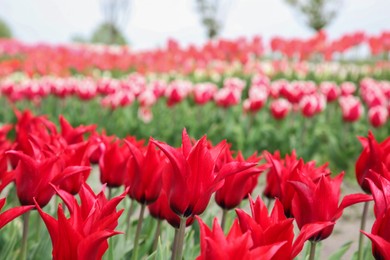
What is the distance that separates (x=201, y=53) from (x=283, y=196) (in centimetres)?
1198

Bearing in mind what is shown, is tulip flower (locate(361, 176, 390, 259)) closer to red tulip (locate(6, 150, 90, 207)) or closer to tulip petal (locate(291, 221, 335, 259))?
tulip petal (locate(291, 221, 335, 259))

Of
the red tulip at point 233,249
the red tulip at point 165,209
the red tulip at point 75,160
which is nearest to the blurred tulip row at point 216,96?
the red tulip at point 165,209

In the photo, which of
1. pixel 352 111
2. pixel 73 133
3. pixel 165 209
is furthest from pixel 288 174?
pixel 352 111

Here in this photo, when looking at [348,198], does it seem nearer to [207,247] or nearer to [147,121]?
[207,247]

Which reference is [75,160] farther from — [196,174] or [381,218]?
[381,218]

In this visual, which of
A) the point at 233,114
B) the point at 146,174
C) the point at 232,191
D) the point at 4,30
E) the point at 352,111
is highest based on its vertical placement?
the point at 146,174

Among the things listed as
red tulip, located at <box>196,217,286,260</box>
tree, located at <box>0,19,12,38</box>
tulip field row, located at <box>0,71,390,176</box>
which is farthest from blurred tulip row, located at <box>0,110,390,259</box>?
tree, located at <box>0,19,12,38</box>

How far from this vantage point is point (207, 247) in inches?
38.9

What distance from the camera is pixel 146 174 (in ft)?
5.65

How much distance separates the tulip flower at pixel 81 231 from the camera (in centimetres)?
109

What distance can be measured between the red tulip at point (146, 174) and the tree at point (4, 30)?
52.0 metres

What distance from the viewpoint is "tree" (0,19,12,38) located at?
2006 inches

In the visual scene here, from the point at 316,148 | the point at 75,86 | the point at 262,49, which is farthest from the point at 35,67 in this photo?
the point at 316,148

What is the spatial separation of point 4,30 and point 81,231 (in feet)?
178
